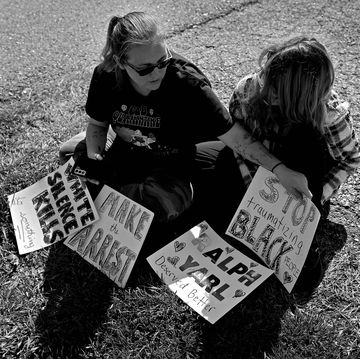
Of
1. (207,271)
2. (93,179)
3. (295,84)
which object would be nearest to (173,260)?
(207,271)

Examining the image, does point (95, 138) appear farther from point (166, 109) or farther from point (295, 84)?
point (295, 84)

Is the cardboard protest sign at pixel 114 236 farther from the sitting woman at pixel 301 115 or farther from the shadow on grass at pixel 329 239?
the shadow on grass at pixel 329 239

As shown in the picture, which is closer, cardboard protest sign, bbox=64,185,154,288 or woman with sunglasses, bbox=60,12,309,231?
woman with sunglasses, bbox=60,12,309,231

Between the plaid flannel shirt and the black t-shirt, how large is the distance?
139 mm

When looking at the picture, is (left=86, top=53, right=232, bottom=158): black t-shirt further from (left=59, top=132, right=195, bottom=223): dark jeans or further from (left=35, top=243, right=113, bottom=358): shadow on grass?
(left=35, top=243, right=113, bottom=358): shadow on grass

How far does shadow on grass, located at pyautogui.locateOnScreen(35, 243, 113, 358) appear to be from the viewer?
2.57 m

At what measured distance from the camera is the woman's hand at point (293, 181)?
2631 millimetres

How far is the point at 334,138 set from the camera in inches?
105

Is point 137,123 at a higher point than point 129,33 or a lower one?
lower

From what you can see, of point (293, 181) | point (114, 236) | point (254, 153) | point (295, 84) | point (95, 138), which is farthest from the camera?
point (95, 138)

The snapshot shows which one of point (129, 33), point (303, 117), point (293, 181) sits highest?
point (129, 33)

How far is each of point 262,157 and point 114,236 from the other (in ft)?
2.91

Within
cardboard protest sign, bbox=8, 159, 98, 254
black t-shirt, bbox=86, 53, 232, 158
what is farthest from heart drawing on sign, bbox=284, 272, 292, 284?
cardboard protest sign, bbox=8, 159, 98, 254

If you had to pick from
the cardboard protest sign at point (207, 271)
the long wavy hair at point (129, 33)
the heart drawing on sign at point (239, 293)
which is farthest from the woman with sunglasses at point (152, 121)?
the heart drawing on sign at point (239, 293)
